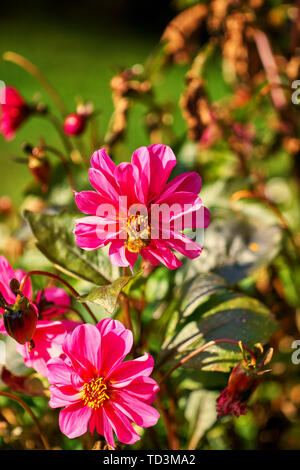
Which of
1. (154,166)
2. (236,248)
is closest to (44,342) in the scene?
(154,166)

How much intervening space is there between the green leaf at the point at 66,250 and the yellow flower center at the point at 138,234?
12cm

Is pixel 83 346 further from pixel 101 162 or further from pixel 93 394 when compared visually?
pixel 101 162

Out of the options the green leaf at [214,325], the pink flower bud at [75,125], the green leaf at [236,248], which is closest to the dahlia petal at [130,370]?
the green leaf at [214,325]

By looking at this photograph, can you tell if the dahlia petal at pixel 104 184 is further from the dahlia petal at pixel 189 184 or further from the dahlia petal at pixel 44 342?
the dahlia petal at pixel 44 342

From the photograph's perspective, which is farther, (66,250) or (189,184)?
(66,250)

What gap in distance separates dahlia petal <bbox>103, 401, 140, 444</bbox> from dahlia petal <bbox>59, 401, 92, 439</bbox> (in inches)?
0.8

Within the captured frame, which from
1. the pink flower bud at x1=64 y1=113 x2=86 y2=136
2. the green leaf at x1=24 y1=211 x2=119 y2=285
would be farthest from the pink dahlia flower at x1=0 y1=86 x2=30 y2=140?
the green leaf at x1=24 y1=211 x2=119 y2=285

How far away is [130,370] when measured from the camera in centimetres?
51

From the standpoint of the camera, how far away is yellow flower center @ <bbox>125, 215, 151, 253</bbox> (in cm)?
50

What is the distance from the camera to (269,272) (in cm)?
97

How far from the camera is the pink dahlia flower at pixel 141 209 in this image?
19.6 inches

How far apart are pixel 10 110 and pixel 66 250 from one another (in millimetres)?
362

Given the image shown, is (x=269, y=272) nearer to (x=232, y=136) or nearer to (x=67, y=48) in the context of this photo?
(x=232, y=136)

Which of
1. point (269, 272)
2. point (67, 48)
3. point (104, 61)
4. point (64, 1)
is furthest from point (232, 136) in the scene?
point (64, 1)
